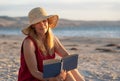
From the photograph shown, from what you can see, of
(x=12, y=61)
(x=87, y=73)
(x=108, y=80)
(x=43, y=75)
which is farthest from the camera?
(x=12, y=61)

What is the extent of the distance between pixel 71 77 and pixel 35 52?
58 cm

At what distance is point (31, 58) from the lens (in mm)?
5465

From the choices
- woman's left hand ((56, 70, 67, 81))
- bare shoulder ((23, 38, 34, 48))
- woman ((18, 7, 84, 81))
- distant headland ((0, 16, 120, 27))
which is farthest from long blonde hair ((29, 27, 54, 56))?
distant headland ((0, 16, 120, 27))

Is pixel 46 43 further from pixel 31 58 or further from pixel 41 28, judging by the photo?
pixel 31 58

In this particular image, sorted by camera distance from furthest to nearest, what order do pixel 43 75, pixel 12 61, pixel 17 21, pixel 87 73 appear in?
pixel 17 21
pixel 12 61
pixel 87 73
pixel 43 75

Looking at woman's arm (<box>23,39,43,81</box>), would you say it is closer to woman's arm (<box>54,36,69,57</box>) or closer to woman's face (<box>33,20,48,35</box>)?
woman's face (<box>33,20,48,35</box>)

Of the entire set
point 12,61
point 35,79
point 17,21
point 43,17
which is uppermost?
point 43,17

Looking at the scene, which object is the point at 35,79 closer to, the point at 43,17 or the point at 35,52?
the point at 35,52

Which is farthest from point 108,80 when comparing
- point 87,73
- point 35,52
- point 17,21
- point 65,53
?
point 17,21

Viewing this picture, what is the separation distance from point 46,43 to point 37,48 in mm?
182

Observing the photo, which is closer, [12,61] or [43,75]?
[43,75]

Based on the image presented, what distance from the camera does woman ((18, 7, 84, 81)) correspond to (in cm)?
548

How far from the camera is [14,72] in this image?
29.7 ft

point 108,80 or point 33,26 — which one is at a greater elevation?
point 33,26
